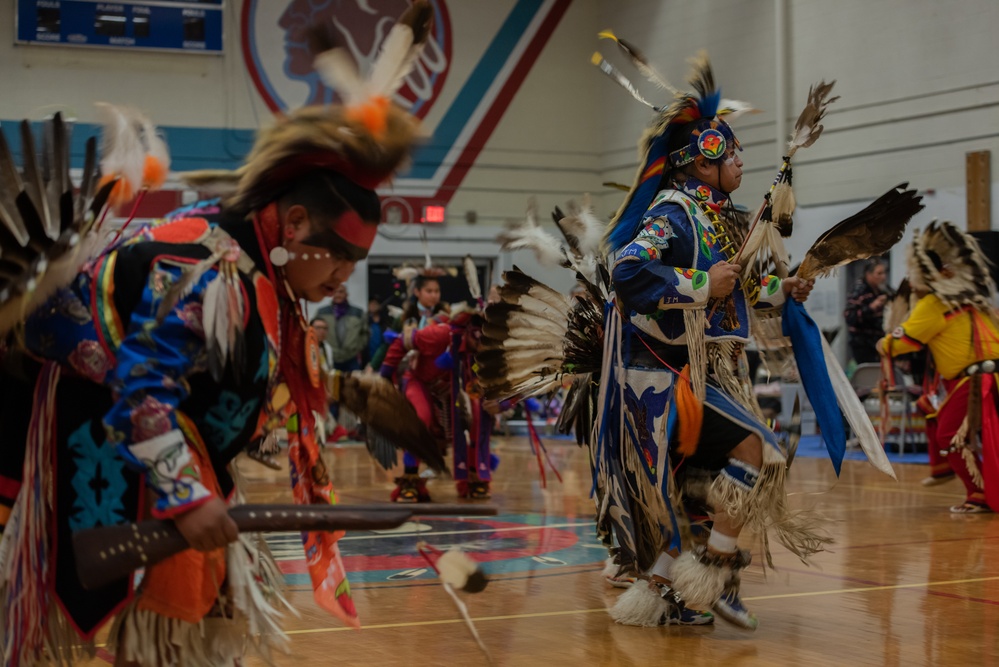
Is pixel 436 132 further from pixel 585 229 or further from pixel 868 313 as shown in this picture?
pixel 585 229

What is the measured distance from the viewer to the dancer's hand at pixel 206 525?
1830 millimetres

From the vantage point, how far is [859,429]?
3371 millimetres

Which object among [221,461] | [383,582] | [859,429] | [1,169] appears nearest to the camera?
[1,169]

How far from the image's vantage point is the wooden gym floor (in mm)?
3051

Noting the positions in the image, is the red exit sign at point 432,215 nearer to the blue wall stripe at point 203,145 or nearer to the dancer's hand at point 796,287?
the blue wall stripe at point 203,145

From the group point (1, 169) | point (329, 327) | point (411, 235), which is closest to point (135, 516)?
point (1, 169)

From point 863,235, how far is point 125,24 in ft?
34.8

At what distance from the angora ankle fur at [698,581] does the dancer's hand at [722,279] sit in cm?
73

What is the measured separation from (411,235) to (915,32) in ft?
18.9

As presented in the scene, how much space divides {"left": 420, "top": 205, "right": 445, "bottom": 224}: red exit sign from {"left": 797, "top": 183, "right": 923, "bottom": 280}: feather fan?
33.2 ft

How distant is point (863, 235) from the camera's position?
3.64 meters

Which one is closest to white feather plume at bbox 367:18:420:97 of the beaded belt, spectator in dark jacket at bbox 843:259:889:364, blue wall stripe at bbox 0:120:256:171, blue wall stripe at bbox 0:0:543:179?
the beaded belt

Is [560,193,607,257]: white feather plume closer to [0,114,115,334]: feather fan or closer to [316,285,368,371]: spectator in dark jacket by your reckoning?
[0,114,115,334]: feather fan

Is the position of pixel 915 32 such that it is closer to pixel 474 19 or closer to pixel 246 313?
pixel 474 19
